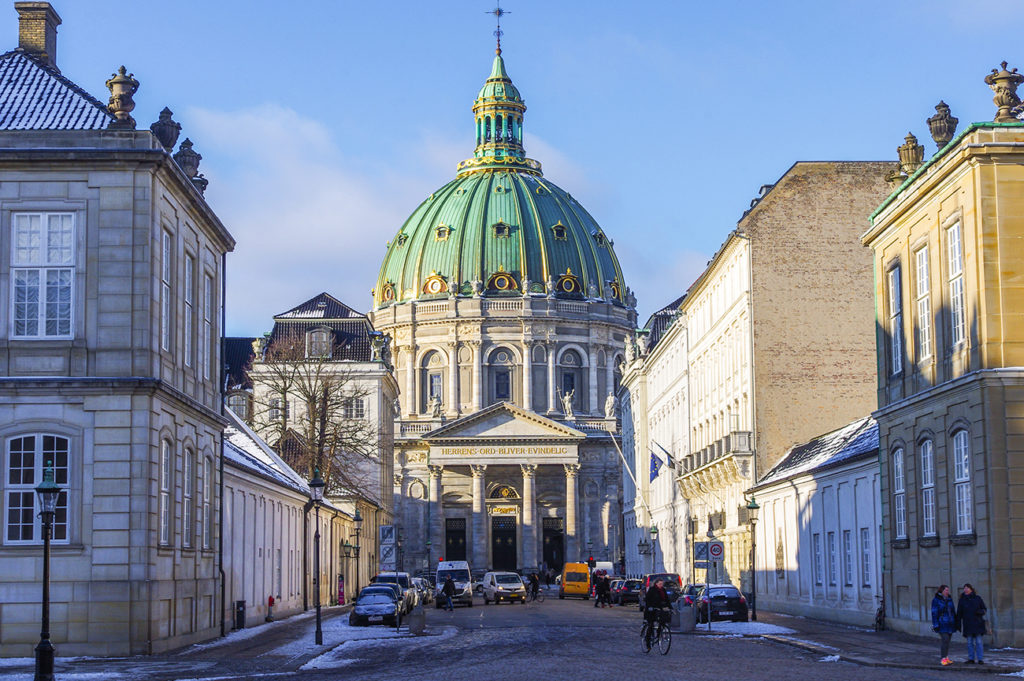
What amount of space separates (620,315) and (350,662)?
122615 mm

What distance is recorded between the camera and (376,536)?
96188mm

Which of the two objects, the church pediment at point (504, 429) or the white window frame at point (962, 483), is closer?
the white window frame at point (962, 483)

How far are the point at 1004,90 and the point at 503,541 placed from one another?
109 m

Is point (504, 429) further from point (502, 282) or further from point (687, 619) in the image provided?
point (687, 619)

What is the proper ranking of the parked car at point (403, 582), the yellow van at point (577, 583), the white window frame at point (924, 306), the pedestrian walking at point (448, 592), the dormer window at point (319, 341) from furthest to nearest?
the dormer window at point (319, 341) → the yellow van at point (577, 583) → the pedestrian walking at point (448, 592) → the parked car at point (403, 582) → the white window frame at point (924, 306)

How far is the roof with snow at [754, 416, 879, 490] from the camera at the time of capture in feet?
135

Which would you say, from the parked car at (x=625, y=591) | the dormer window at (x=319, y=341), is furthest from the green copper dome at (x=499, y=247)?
the parked car at (x=625, y=591)

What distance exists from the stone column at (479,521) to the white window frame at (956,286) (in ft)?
333

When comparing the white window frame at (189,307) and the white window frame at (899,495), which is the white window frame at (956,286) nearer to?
the white window frame at (899,495)

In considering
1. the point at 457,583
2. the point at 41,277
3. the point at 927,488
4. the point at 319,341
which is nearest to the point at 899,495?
the point at 927,488

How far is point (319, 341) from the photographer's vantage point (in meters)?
104

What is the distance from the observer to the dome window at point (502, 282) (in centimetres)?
14726

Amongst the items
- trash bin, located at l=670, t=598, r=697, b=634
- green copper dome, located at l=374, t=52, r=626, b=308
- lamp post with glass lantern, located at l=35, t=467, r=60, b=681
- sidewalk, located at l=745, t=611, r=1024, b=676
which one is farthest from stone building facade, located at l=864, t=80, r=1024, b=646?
green copper dome, located at l=374, t=52, r=626, b=308

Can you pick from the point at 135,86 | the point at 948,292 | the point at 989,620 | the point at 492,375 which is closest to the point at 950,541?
the point at 989,620
